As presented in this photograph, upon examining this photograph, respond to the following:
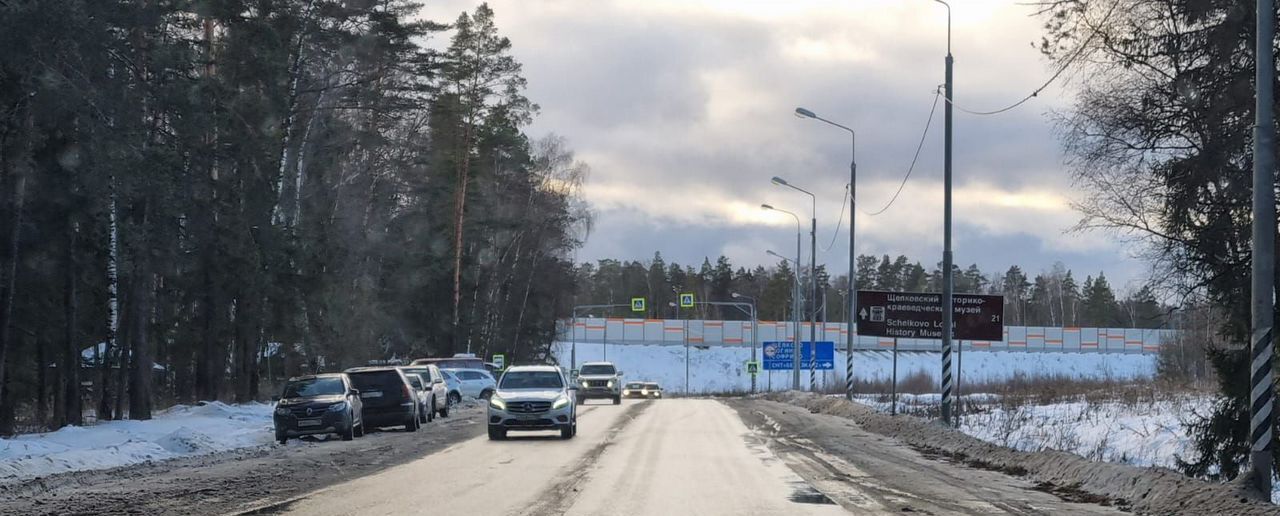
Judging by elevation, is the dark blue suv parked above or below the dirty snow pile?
above

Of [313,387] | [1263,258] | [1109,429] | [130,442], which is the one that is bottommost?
[130,442]

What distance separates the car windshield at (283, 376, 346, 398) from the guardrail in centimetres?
8894

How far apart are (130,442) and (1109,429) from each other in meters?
20.6

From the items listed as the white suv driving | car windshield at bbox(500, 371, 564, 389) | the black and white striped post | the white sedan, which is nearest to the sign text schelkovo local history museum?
car windshield at bbox(500, 371, 564, 389)

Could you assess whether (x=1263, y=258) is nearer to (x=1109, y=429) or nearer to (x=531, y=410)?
(x=1109, y=429)

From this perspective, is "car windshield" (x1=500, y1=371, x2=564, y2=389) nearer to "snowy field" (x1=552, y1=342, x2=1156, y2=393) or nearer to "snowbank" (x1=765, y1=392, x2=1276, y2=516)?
"snowbank" (x1=765, y1=392, x2=1276, y2=516)

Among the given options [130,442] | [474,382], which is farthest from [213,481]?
[474,382]

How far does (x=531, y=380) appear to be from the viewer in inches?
1126

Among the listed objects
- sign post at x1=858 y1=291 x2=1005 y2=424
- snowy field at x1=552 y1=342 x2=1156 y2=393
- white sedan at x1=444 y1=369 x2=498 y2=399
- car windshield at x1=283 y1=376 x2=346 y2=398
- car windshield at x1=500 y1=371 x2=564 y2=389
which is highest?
sign post at x1=858 y1=291 x2=1005 y2=424

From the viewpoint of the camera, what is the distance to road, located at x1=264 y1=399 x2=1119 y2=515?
46.3ft

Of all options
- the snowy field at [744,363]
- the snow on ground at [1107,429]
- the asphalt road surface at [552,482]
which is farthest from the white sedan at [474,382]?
the snowy field at [744,363]

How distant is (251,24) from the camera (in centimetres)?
3803

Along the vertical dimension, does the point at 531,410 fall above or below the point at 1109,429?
above

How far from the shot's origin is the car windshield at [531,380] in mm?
28422
